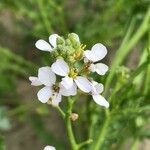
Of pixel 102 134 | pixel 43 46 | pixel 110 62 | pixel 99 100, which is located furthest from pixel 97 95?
pixel 110 62

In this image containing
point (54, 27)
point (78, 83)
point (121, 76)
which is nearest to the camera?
point (78, 83)

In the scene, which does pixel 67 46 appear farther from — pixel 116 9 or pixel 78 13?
pixel 78 13

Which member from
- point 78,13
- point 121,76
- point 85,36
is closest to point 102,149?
point 121,76

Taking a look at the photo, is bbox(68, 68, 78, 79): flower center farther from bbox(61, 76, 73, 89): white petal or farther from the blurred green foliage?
the blurred green foliage

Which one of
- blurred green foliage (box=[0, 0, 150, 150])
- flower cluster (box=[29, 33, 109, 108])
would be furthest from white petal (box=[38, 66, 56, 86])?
blurred green foliage (box=[0, 0, 150, 150])

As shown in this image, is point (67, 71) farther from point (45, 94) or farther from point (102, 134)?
point (102, 134)

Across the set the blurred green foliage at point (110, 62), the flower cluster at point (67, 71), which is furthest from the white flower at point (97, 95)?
the blurred green foliage at point (110, 62)

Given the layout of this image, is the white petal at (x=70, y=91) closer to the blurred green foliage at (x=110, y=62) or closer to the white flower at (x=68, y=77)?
the white flower at (x=68, y=77)
